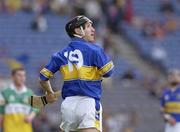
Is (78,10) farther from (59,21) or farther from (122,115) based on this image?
(122,115)

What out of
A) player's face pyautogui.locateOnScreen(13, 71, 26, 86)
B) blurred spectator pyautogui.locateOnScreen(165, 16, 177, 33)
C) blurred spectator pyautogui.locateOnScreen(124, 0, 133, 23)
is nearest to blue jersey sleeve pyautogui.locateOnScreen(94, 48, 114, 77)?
player's face pyautogui.locateOnScreen(13, 71, 26, 86)

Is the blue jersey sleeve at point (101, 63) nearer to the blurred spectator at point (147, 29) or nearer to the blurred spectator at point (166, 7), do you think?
the blurred spectator at point (147, 29)

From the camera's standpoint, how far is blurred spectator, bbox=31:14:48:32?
78.4 feet

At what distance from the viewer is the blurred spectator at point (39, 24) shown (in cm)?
2389

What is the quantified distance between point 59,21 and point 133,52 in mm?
2594

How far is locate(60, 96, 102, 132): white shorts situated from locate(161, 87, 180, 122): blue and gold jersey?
551 centimetres

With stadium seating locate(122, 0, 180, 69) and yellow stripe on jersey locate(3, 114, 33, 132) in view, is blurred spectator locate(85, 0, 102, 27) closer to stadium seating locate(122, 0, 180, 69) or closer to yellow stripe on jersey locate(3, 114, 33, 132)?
stadium seating locate(122, 0, 180, 69)

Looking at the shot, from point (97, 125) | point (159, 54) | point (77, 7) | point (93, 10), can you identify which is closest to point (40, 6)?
point (77, 7)

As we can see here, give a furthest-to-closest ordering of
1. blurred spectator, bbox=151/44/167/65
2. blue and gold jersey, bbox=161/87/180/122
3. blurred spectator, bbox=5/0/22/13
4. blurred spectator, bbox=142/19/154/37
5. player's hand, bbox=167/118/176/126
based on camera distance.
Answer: blurred spectator, bbox=142/19/154/37 < blurred spectator, bbox=151/44/167/65 < blurred spectator, bbox=5/0/22/13 < blue and gold jersey, bbox=161/87/180/122 < player's hand, bbox=167/118/176/126

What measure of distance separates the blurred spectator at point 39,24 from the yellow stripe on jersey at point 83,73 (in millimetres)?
14146

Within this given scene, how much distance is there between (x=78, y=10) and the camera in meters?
24.6

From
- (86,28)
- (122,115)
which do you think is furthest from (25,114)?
(122,115)

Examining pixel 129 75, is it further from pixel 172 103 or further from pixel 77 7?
pixel 172 103

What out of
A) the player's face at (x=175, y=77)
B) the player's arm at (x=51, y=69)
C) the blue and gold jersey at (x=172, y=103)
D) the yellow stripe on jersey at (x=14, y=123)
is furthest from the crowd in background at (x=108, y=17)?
the player's arm at (x=51, y=69)
